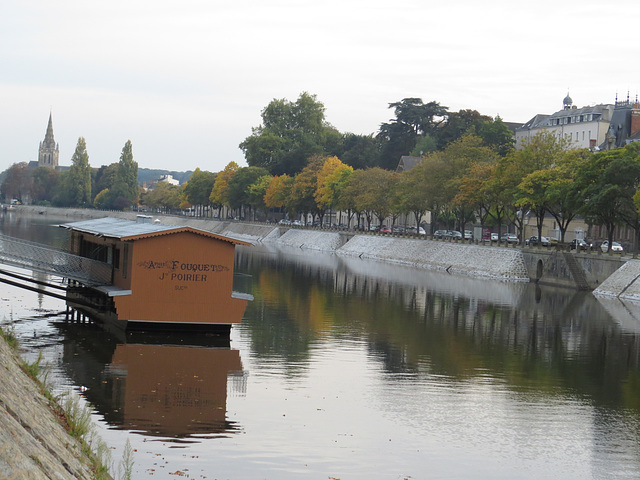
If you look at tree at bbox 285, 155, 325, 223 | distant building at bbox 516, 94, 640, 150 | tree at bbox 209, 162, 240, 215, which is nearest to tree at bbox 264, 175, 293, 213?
tree at bbox 285, 155, 325, 223

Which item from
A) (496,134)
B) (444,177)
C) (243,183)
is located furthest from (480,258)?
(243,183)

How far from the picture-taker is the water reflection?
22.6 m

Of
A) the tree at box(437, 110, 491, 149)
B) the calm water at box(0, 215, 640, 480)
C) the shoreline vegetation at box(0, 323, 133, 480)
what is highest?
the tree at box(437, 110, 491, 149)

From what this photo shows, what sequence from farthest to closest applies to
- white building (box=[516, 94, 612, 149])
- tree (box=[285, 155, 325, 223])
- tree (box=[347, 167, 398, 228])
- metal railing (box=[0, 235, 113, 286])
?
tree (box=[285, 155, 325, 223]) → white building (box=[516, 94, 612, 149]) → tree (box=[347, 167, 398, 228]) → metal railing (box=[0, 235, 113, 286])

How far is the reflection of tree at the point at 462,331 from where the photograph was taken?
32781 millimetres

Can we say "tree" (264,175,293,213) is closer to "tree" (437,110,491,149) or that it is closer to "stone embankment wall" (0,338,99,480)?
"tree" (437,110,491,149)

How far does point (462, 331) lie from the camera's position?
1731 inches

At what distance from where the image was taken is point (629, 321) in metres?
50.4

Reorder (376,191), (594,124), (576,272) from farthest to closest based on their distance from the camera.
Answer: (594,124), (376,191), (576,272)

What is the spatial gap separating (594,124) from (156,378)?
134 meters

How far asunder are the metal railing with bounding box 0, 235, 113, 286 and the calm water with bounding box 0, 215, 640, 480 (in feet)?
7.58

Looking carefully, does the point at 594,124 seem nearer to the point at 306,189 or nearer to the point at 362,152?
the point at 362,152

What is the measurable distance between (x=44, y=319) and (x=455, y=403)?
69.6 ft

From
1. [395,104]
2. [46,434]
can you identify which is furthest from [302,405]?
[395,104]
